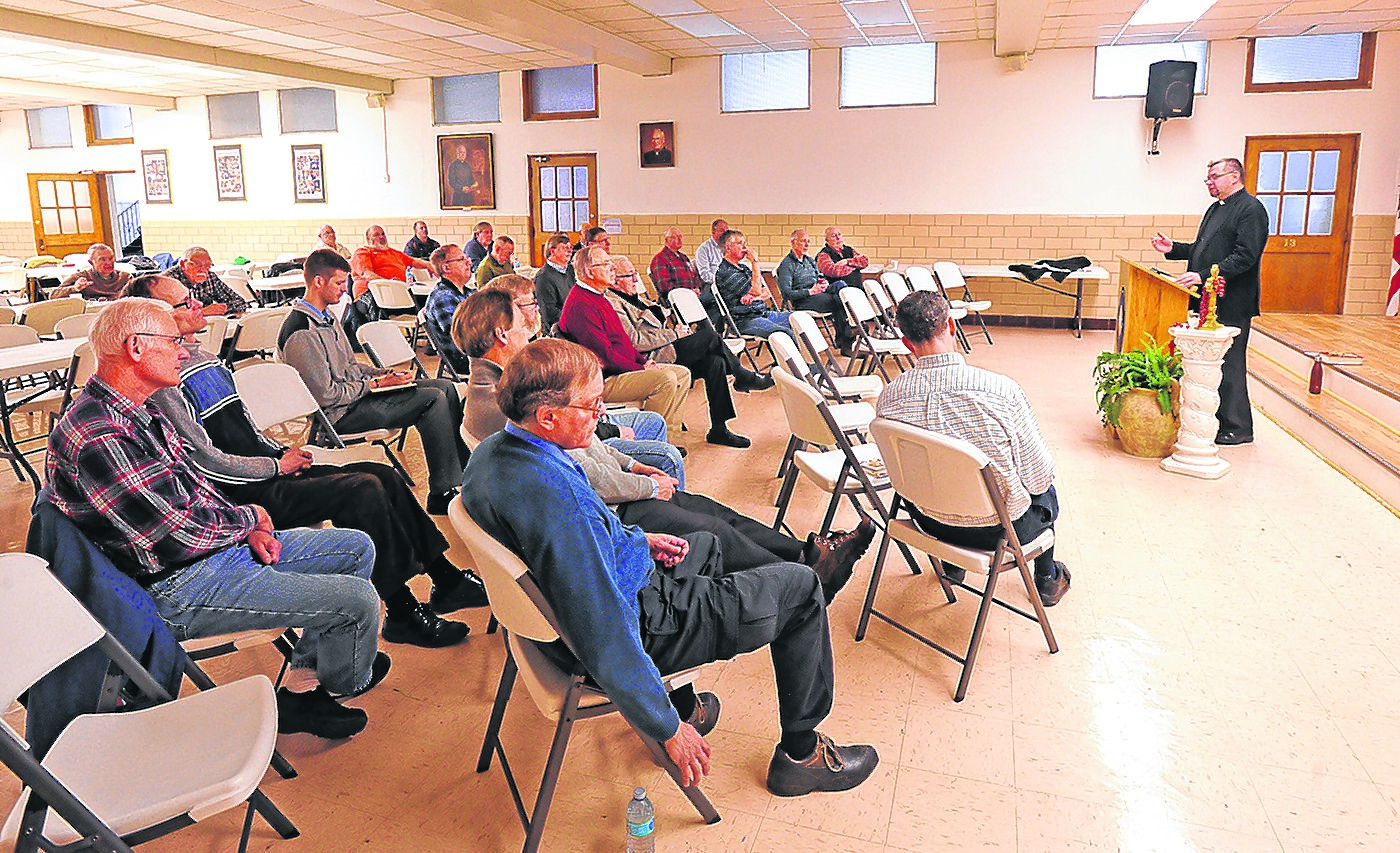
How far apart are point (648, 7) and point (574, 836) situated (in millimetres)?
7892

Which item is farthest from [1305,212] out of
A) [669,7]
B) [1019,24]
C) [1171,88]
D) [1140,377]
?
[669,7]

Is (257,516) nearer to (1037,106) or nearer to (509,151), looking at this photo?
(1037,106)

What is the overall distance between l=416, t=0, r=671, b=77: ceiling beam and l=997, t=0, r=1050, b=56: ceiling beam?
383cm

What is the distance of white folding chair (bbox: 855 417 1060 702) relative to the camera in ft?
8.41

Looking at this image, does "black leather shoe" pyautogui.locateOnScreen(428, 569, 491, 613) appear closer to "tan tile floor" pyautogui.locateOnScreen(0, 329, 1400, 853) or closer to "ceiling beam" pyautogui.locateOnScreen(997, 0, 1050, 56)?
"tan tile floor" pyautogui.locateOnScreen(0, 329, 1400, 853)

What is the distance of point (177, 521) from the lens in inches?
87.2

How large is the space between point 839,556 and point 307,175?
41.9 ft

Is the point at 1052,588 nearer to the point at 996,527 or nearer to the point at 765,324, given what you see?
the point at 996,527

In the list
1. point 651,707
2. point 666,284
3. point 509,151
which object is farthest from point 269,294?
point 651,707

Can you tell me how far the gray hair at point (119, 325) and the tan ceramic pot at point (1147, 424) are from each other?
4639mm

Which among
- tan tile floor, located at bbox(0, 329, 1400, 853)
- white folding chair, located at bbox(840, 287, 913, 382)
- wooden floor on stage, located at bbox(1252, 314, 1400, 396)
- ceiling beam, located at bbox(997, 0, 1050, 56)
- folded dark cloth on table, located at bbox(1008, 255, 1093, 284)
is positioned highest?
ceiling beam, located at bbox(997, 0, 1050, 56)

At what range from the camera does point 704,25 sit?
922 cm

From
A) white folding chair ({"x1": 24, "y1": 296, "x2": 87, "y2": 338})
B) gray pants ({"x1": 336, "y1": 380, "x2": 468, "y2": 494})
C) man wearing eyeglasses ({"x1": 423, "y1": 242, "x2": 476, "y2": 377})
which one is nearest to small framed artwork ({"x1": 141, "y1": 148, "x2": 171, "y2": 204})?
white folding chair ({"x1": 24, "y1": 296, "x2": 87, "y2": 338})

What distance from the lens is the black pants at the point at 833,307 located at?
328 inches
